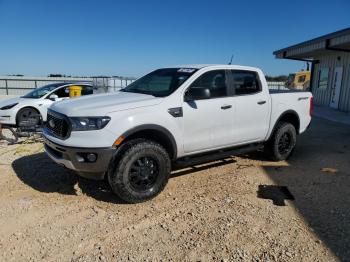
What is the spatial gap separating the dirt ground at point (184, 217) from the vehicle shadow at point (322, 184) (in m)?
0.02

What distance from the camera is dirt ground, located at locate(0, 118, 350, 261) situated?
307 centimetres

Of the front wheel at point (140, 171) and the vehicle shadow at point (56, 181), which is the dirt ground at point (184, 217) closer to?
the vehicle shadow at point (56, 181)

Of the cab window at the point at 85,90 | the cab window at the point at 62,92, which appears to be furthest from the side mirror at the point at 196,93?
the cab window at the point at 85,90

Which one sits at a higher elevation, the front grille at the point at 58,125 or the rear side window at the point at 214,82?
the rear side window at the point at 214,82

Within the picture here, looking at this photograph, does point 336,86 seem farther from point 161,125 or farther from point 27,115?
point 161,125

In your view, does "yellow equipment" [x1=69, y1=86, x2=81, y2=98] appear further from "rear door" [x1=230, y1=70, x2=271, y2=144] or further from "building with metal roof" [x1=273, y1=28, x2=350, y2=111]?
"building with metal roof" [x1=273, y1=28, x2=350, y2=111]

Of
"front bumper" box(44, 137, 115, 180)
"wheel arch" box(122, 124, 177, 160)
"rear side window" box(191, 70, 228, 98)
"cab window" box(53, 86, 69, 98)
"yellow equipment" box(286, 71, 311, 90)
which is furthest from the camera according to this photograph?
"yellow equipment" box(286, 71, 311, 90)

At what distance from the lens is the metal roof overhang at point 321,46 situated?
499 inches

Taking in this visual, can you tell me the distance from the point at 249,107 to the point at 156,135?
73.2 inches

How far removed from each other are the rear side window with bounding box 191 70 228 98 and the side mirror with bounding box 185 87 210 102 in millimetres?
227

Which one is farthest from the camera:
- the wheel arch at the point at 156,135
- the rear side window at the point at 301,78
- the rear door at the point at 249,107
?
the rear side window at the point at 301,78

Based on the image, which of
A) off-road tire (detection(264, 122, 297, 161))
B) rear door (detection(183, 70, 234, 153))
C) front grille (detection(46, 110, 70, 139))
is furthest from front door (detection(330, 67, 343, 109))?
front grille (detection(46, 110, 70, 139))

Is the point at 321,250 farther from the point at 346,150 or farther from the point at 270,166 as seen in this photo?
the point at 346,150

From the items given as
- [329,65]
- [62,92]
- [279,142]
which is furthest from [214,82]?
[329,65]
